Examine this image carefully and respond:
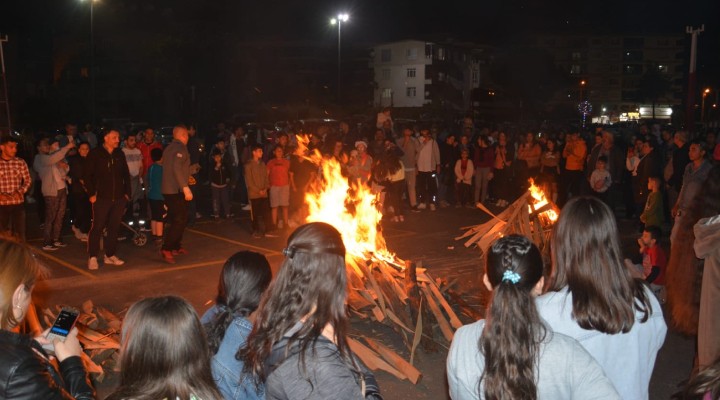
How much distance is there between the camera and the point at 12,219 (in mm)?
10359

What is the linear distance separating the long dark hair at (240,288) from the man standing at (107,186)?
7.18 m

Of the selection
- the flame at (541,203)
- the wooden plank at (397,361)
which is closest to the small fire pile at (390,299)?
the wooden plank at (397,361)

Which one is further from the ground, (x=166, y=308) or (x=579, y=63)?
(x=579, y=63)

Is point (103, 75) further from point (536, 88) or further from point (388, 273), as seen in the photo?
point (536, 88)

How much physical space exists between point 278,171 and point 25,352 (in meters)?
10.9

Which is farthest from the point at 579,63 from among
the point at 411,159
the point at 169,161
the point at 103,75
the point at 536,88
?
the point at 169,161

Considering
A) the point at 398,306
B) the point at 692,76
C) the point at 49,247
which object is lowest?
the point at 49,247

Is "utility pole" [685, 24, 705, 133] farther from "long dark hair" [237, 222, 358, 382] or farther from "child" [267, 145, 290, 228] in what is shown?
"long dark hair" [237, 222, 358, 382]

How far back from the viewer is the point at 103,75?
47.1 m

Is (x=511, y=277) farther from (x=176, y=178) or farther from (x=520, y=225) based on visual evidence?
(x=176, y=178)

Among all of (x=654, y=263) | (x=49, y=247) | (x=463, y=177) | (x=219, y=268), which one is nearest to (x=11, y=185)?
(x=49, y=247)

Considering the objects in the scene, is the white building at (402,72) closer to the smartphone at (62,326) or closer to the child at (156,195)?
the child at (156,195)

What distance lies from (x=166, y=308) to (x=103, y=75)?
159ft

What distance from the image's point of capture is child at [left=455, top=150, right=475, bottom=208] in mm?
17297
